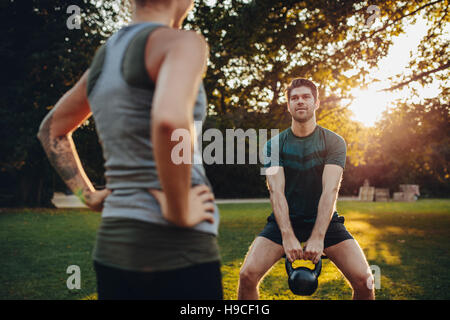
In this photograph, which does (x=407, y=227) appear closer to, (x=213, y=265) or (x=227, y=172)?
(x=213, y=265)

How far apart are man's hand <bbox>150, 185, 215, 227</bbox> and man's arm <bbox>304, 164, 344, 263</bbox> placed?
7.22ft

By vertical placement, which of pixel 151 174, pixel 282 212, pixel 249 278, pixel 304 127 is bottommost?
pixel 249 278

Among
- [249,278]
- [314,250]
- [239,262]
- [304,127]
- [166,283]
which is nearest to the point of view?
[166,283]

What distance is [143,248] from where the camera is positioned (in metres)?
1.35

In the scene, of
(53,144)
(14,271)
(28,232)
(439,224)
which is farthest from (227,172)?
(53,144)

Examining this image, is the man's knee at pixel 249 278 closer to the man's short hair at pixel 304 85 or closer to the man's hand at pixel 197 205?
the man's short hair at pixel 304 85

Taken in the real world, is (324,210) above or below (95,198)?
below

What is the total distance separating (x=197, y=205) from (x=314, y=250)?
7.41 feet

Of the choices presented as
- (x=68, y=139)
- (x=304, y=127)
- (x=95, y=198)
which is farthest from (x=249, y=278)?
(x=68, y=139)

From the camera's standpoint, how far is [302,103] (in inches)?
151

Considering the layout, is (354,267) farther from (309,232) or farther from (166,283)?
(166,283)

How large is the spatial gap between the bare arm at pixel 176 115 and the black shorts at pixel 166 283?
0.17 m

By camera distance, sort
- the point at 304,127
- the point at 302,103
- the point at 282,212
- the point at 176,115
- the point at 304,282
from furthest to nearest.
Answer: the point at 304,127, the point at 302,103, the point at 282,212, the point at 304,282, the point at 176,115

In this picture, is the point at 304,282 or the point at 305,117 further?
the point at 305,117
